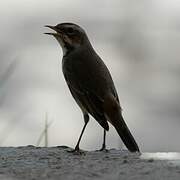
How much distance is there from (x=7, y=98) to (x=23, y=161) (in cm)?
589

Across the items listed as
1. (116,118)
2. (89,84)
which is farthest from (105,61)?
(116,118)

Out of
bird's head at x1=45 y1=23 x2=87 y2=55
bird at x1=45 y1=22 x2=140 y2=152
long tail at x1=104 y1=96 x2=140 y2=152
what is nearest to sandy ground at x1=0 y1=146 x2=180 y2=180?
long tail at x1=104 y1=96 x2=140 y2=152

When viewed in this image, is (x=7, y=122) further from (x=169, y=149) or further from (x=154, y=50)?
(x=154, y=50)

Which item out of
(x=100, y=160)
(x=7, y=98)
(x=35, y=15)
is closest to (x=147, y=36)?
(x=35, y=15)

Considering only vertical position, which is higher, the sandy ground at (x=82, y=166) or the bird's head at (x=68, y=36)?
the bird's head at (x=68, y=36)

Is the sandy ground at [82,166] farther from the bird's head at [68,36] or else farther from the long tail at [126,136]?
the bird's head at [68,36]

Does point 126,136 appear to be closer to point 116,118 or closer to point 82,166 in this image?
→ point 116,118

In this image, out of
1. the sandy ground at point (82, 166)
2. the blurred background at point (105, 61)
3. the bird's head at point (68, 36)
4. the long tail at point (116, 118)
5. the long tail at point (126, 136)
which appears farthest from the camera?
the blurred background at point (105, 61)

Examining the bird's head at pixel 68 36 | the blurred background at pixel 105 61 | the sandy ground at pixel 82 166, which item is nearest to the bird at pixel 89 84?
the bird's head at pixel 68 36

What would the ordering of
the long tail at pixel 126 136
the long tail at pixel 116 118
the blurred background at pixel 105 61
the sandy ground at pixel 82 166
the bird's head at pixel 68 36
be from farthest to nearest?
the blurred background at pixel 105 61
the bird's head at pixel 68 36
the long tail at pixel 116 118
the long tail at pixel 126 136
the sandy ground at pixel 82 166

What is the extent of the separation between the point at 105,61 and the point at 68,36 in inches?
214

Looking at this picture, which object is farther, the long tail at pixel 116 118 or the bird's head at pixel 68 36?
the bird's head at pixel 68 36

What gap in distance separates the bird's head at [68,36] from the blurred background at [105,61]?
3.44 ft

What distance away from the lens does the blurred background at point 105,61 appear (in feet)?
42.4
